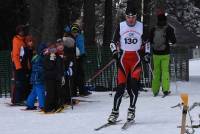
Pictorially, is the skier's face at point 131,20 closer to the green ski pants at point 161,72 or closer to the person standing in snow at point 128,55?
the person standing in snow at point 128,55

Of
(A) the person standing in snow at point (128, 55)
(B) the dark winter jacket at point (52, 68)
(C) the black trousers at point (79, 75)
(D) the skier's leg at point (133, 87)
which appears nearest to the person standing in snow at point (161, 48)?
(C) the black trousers at point (79, 75)

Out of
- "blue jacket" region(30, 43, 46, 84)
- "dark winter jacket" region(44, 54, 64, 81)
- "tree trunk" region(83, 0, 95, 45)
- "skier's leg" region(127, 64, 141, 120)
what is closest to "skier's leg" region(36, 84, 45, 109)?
"blue jacket" region(30, 43, 46, 84)

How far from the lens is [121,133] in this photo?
10.4 meters

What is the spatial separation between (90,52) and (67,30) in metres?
4.17

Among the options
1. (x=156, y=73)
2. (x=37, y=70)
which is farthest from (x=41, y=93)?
(x=156, y=73)

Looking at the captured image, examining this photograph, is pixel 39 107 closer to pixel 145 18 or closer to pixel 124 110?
pixel 124 110

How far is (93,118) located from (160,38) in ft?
13.7

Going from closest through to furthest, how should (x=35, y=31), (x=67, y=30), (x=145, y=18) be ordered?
(x=67, y=30) → (x=35, y=31) → (x=145, y=18)

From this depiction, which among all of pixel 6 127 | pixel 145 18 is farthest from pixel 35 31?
pixel 145 18

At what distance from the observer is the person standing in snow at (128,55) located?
11416mm

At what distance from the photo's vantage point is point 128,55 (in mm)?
11648

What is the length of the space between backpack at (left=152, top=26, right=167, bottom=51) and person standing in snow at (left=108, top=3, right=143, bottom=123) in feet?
13.6

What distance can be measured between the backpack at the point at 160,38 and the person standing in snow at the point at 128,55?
4.16m

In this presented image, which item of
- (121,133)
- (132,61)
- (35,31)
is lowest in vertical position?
(121,133)
